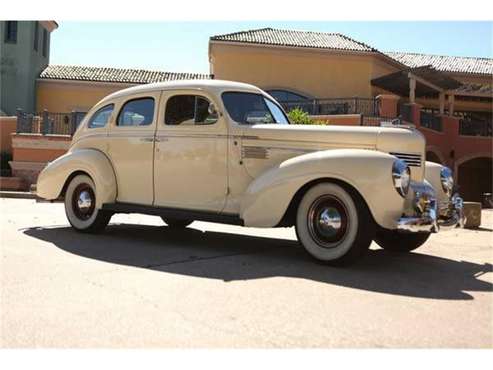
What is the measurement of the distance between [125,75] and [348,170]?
25.8 metres

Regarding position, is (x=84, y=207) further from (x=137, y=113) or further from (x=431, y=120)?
(x=431, y=120)

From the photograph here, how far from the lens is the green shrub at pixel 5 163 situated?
61.5 ft

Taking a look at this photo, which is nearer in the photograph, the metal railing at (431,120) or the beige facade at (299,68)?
the metal railing at (431,120)

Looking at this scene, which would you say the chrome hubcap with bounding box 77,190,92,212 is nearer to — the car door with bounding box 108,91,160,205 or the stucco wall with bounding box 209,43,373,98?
the car door with bounding box 108,91,160,205

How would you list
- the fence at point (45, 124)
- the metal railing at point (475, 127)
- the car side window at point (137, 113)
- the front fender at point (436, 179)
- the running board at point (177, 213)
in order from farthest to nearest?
the metal railing at point (475, 127) < the fence at point (45, 124) < the car side window at point (137, 113) < the front fender at point (436, 179) < the running board at point (177, 213)

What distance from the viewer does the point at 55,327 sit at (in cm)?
309

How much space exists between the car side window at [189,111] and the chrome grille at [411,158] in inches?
79.9

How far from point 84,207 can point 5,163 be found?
14202mm

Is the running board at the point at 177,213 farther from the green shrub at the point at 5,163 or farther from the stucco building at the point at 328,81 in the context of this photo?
the stucco building at the point at 328,81

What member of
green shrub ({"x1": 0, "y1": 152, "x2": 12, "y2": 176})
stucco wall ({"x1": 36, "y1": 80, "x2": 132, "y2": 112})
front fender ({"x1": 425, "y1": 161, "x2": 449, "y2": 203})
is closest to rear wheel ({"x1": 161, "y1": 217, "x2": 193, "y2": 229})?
front fender ({"x1": 425, "y1": 161, "x2": 449, "y2": 203})

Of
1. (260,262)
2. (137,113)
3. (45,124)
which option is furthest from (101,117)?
(45,124)

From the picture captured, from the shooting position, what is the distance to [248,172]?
575 cm

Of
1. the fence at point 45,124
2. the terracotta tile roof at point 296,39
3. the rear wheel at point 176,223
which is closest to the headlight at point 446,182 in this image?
the rear wheel at point 176,223

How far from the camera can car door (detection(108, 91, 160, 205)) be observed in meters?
6.47
